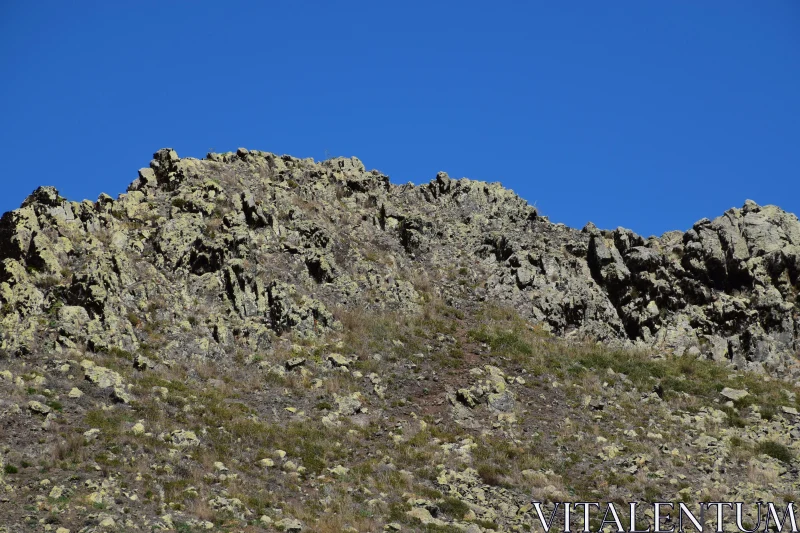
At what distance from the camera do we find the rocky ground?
23953 mm

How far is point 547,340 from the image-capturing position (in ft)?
134

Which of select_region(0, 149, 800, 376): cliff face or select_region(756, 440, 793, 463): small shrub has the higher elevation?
select_region(0, 149, 800, 376): cliff face

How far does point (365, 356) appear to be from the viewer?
35625 mm

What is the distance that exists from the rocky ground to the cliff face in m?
0.16

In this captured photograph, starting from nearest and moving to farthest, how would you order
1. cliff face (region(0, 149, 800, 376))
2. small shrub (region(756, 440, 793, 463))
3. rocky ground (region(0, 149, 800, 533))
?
1. rocky ground (region(0, 149, 800, 533))
2. small shrub (region(756, 440, 793, 463))
3. cliff face (region(0, 149, 800, 376))

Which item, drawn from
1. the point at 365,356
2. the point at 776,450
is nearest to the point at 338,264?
the point at 365,356

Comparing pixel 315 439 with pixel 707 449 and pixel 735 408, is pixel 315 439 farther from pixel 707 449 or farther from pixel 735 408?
pixel 735 408

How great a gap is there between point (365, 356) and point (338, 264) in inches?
→ 327

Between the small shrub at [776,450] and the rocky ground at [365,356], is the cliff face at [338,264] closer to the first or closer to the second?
the rocky ground at [365,356]

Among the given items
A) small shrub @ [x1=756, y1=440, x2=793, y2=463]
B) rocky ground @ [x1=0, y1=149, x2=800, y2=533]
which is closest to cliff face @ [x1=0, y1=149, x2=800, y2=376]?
rocky ground @ [x1=0, y1=149, x2=800, y2=533]

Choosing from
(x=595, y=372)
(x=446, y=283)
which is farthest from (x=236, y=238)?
(x=595, y=372)

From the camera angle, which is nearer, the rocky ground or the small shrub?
the rocky ground

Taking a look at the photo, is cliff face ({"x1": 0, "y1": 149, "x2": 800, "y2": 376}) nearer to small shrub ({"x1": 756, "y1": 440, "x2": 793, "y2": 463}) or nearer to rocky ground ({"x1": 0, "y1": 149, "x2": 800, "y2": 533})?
rocky ground ({"x1": 0, "y1": 149, "x2": 800, "y2": 533})

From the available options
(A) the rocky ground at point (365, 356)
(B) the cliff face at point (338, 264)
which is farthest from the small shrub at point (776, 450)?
(B) the cliff face at point (338, 264)
